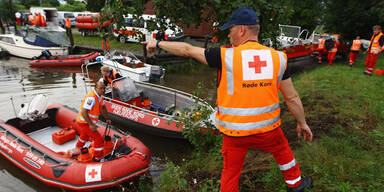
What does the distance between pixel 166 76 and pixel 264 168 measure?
11166 mm

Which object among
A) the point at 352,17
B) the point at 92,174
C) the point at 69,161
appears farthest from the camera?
the point at 352,17

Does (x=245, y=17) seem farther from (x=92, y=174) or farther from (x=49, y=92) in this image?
(x=49, y=92)

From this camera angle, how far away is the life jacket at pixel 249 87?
199 cm

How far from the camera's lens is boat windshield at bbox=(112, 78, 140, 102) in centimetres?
734

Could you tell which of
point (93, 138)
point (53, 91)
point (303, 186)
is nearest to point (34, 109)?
point (93, 138)

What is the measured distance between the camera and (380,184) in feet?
9.36

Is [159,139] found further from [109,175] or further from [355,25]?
[355,25]

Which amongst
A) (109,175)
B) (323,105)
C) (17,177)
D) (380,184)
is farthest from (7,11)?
(380,184)

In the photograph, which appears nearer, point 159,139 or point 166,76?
point 159,139

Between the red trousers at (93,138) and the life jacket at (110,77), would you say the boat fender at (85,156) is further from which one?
the life jacket at (110,77)

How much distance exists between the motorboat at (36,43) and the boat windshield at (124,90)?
457 inches

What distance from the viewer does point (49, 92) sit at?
10.8 metres

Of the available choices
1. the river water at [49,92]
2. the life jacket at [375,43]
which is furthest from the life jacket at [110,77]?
the life jacket at [375,43]

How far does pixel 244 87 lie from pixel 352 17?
65.1 ft
